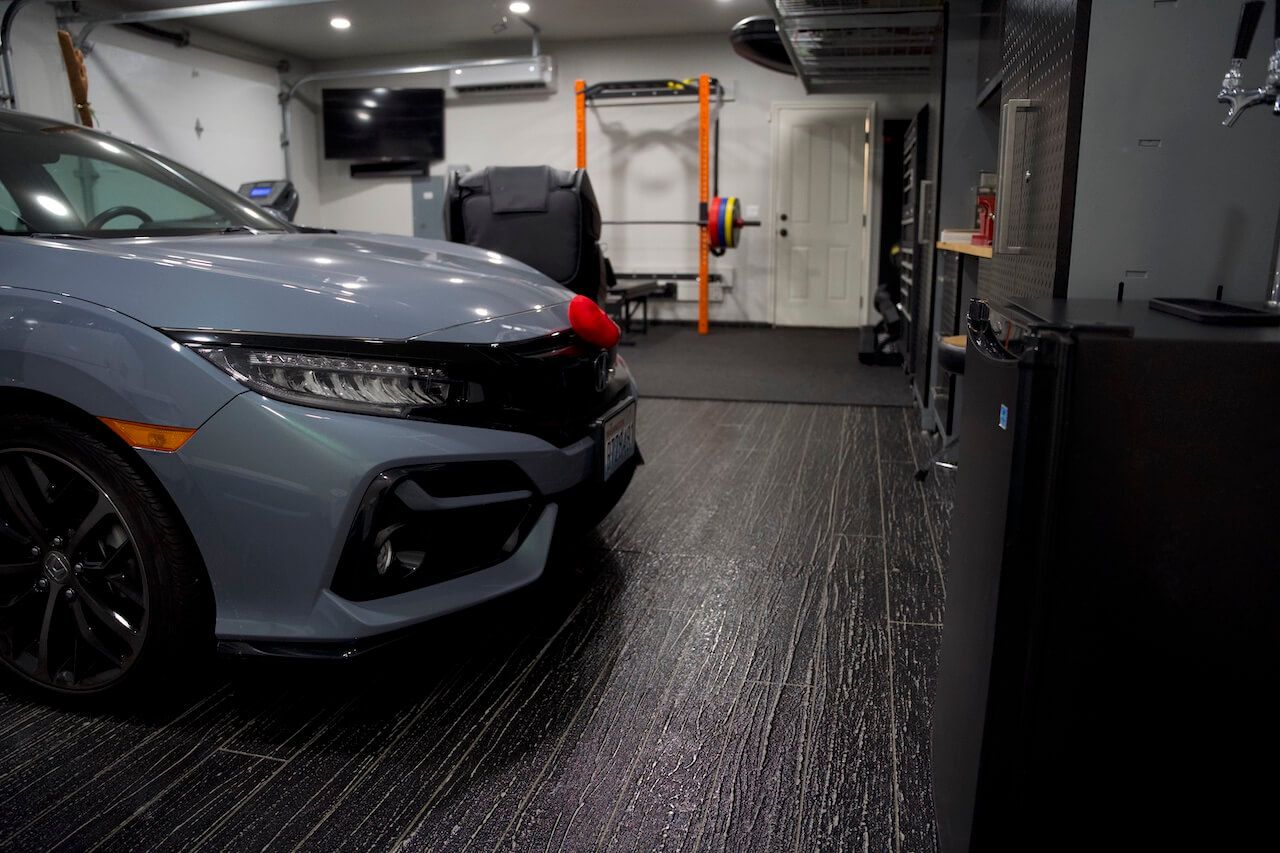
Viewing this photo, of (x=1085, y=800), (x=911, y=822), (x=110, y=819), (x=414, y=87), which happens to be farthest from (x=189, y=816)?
(x=414, y=87)

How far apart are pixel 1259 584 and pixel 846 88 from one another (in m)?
8.01

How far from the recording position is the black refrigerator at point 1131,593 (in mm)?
859

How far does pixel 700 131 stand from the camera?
26.4ft

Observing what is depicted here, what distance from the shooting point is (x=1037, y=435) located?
0.87 metres

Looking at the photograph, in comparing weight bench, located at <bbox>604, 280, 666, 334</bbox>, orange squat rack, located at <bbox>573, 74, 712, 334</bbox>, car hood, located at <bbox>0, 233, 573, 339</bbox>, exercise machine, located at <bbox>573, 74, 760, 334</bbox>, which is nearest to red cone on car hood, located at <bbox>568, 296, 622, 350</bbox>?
car hood, located at <bbox>0, 233, 573, 339</bbox>

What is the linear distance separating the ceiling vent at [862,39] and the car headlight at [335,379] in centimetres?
367

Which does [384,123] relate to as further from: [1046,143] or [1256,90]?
[1256,90]

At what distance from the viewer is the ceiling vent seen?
176 inches

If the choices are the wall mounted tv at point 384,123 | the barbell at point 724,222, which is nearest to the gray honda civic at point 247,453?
the barbell at point 724,222

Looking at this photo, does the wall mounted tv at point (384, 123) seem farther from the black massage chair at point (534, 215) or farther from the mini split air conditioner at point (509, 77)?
the black massage chair at point (534, 215)

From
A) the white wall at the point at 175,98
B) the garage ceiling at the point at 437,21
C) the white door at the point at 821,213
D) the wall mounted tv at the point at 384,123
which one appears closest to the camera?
the white wall at the point at 175,98

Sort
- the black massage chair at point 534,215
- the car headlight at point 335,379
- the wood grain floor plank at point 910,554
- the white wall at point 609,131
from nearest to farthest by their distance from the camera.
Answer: the car headlight at point 335,379 < the wood grain floor plank at point 910,554 < the black massage chair at point 534,215 < the white wall at point 609,131

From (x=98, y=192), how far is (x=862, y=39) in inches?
176

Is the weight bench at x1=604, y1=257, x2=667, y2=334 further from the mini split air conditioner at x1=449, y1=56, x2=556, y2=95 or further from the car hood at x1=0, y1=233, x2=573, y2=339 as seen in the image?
the car hood at x1=0, y1=233, x2=573, y2=339
